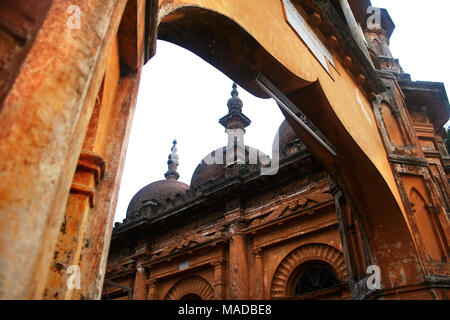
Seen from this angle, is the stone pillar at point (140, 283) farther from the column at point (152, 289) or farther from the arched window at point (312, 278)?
the arched window at point (312, 278)

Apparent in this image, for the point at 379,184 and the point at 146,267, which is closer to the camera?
the point at 379,184

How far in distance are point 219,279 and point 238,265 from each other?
88 cm

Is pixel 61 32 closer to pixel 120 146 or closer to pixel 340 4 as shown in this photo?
pixel 120 146

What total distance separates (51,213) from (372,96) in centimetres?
Answer: 613

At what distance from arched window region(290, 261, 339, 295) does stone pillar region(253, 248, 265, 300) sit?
2.45 feet

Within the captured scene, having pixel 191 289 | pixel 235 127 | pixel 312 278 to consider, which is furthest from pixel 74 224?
pixel 235 127

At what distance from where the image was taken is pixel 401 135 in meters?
6.27

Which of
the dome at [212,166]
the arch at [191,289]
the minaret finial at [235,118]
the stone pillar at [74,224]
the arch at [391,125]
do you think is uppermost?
the minaret finial at [235,118]

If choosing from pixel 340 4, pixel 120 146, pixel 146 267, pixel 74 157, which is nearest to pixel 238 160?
pixel 146 267

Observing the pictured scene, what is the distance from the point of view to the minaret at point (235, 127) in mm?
13109

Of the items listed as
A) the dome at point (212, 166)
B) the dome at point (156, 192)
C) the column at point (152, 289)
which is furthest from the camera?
the dome at point (156, 192)

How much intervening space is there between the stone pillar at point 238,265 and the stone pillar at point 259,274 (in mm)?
290

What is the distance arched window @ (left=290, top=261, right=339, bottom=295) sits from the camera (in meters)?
8.45

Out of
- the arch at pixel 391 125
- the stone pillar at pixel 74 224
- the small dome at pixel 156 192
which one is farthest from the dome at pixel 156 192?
the stone pillar at pixel 74 224
